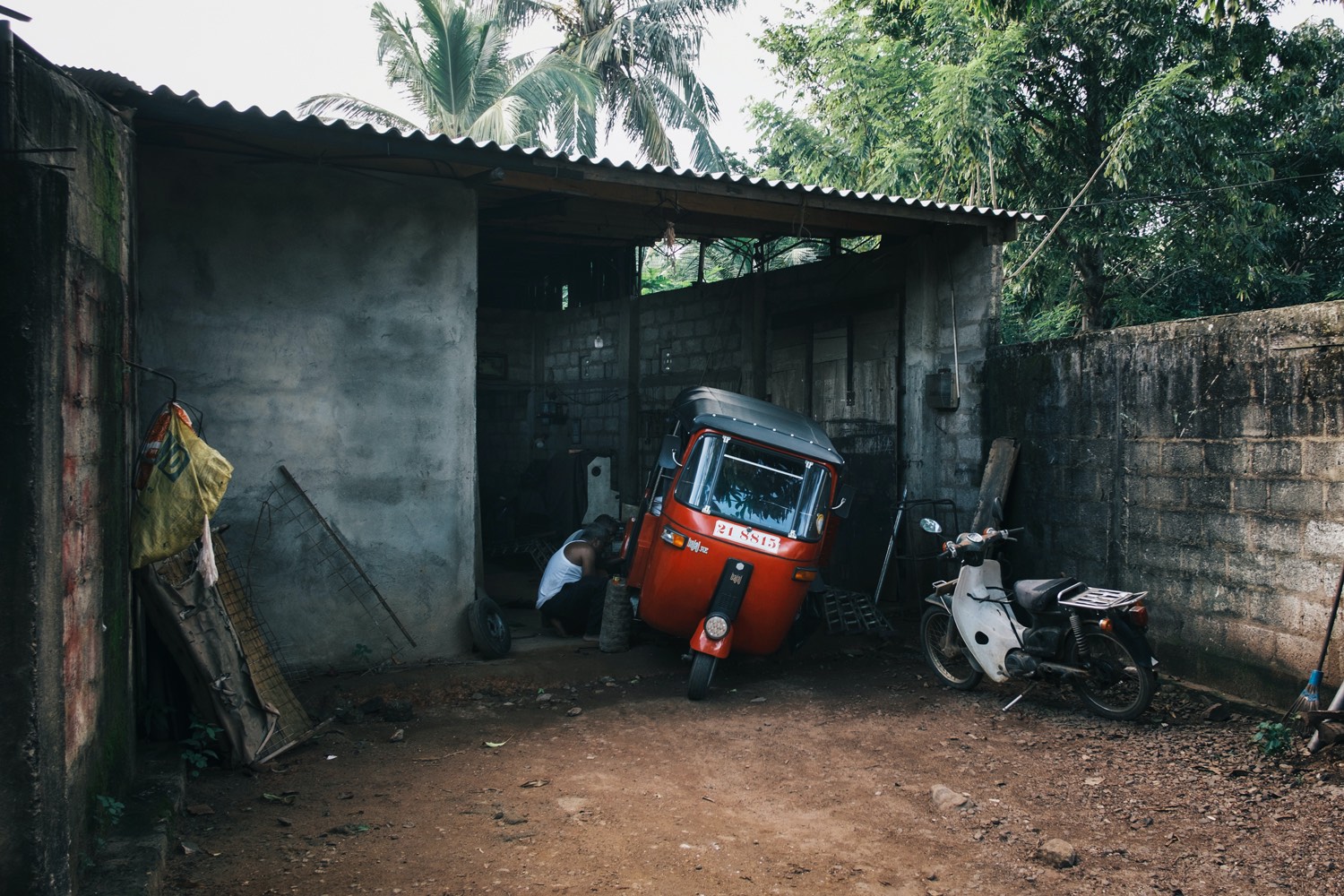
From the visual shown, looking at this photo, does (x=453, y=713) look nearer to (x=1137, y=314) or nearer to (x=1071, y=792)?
(x=1071, y=792)

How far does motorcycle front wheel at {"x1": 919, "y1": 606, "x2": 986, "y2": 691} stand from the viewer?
681 cm

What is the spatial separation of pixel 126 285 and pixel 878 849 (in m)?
4.59

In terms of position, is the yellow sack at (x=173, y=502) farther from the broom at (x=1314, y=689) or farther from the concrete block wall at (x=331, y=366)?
the broom at (x=1314, y=689)

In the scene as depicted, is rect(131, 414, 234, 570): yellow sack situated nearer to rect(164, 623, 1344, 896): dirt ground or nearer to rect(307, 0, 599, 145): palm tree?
rect(164, 623, 1344, 896): dirt ground

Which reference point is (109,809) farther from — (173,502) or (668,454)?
(668,454)

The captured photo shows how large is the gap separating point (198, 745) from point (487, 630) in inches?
99.0

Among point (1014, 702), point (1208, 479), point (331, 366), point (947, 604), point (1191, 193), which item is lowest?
point (1014, 702)

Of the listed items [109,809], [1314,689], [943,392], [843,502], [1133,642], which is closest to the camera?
[109,809]

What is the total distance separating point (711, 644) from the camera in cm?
661

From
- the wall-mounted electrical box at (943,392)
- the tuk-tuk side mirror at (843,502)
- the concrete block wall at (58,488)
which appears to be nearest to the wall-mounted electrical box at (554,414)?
the wall-mounted electrical box at (943,392)

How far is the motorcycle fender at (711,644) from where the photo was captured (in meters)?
6.59

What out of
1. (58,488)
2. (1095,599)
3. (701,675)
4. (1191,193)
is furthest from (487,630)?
(1191,193)

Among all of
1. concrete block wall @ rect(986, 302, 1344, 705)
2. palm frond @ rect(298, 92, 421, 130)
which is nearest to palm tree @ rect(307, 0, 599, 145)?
palm frond @ rect(298, 92, 421, 130)

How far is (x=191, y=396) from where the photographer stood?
255 inches
